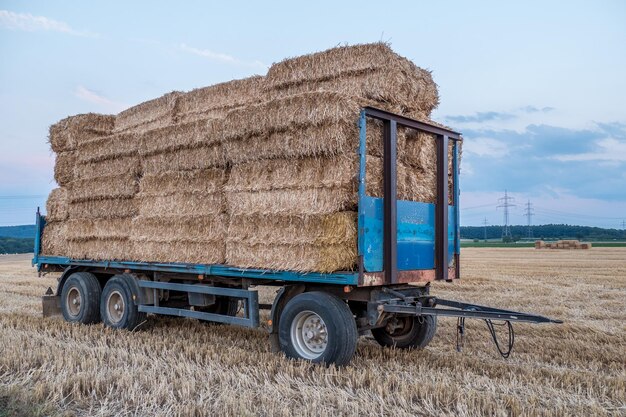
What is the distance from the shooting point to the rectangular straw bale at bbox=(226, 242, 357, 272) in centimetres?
752

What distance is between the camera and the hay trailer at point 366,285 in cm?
755

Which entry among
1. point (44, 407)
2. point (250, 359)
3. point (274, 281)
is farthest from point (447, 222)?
point (44, 407)

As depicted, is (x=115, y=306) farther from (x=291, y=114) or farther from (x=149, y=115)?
(x=291, y=114)

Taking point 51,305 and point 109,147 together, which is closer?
point 109,147

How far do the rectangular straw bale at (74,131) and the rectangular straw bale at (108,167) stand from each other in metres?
0.66

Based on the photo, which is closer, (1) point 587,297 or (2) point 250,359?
(2) point 250,359

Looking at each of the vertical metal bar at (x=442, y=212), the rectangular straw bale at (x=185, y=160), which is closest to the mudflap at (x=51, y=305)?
the rectangular straw bale at (x=185, y=160)

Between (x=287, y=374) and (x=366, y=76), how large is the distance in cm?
419

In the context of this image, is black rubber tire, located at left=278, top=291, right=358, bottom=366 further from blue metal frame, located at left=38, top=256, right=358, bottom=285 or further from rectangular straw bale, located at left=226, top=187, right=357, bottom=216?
rectangular straw bale, located at left=226, top=187, right=357, bottom=216

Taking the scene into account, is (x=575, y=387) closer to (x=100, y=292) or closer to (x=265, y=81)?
(x=265, y=81)

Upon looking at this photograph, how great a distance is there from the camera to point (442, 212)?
899 cm

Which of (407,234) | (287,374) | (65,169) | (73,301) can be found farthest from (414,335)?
(65,169)

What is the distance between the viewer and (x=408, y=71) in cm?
878

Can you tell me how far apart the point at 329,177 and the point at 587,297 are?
10.4 m
